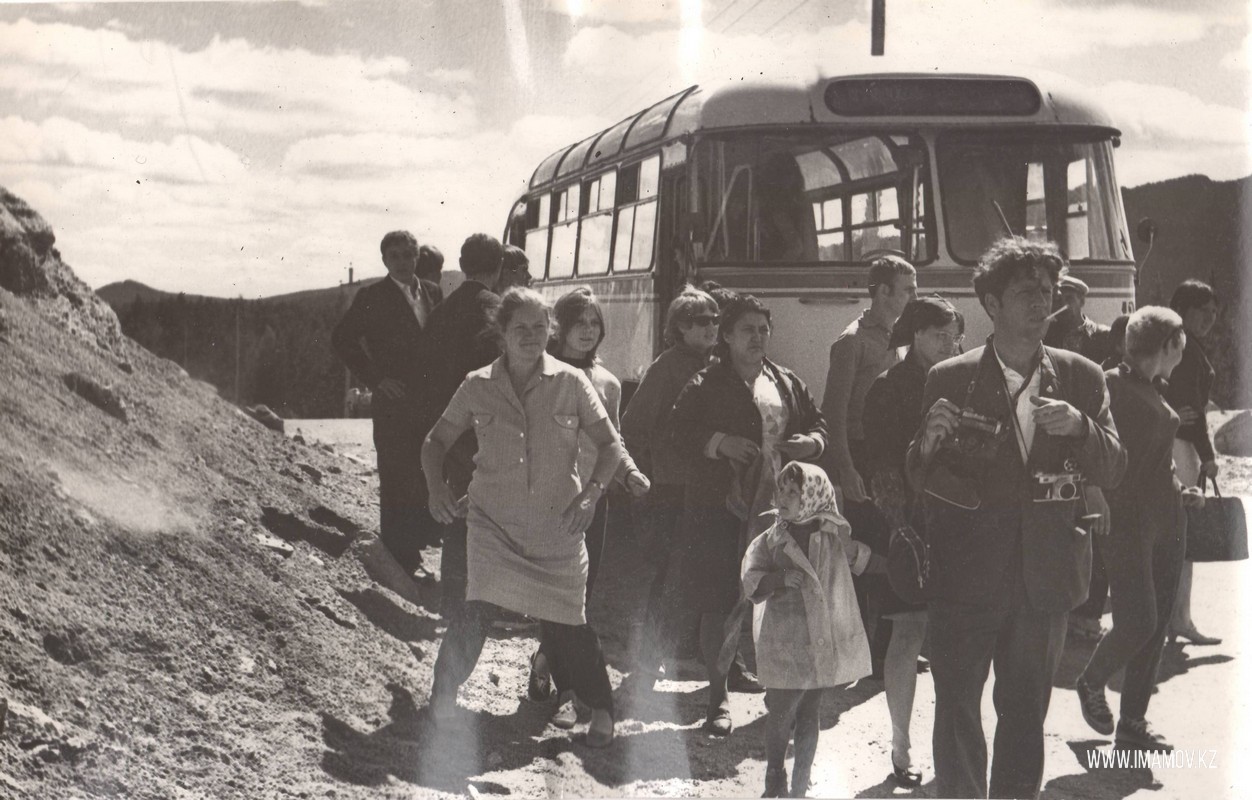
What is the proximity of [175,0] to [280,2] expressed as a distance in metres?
0.57

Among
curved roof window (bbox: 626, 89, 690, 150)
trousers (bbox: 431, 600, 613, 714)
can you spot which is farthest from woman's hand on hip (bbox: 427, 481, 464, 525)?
curved roof window (bbox: 626, 89, 690, 150)

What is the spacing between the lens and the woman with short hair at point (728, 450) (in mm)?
5879

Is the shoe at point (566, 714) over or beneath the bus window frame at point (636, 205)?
beneath

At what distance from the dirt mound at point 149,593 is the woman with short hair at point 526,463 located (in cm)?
106

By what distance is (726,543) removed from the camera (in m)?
6.00

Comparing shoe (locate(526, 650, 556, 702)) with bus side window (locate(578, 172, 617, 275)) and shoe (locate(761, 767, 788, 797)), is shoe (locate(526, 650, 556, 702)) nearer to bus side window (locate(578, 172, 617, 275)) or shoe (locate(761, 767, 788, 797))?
shoe (locate(761, 767, 788, 797))

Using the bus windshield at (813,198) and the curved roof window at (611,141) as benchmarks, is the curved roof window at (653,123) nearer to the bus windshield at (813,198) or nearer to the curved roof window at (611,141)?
the curved roof window at (611,141)

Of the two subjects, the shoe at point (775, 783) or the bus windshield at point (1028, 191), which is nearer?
the shoe at point (775, 783)

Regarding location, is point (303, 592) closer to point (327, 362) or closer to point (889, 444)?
point (889, 444)

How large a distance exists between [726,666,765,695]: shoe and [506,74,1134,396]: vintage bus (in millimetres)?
1967

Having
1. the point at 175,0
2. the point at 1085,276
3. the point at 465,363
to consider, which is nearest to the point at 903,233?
the point at 1085,276

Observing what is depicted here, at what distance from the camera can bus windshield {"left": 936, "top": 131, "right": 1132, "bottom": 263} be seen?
8.36 meters

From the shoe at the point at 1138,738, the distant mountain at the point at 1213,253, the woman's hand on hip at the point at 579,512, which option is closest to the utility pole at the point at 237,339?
the woman's hand on hip at the point at 579,512

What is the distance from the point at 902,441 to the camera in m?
5.16
